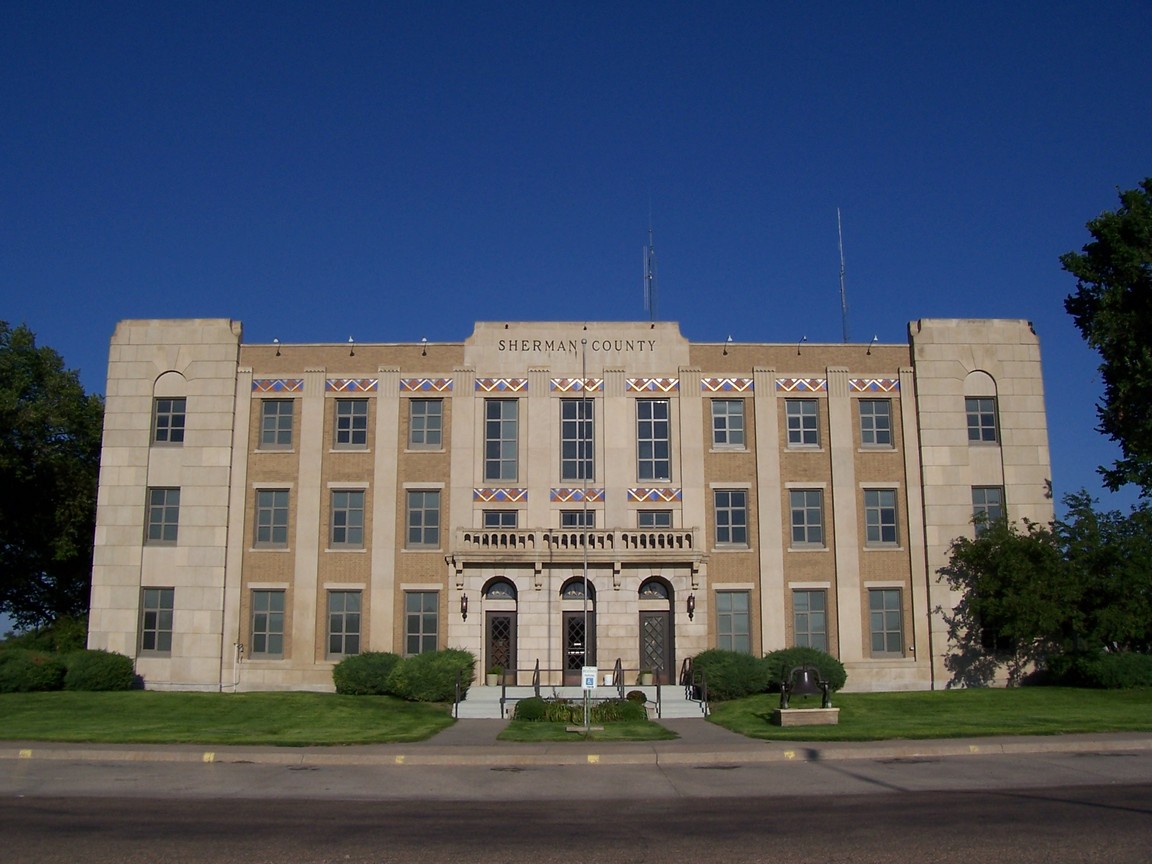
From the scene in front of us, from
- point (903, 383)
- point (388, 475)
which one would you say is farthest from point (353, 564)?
point (903, 383)

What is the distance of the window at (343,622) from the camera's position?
39781mm

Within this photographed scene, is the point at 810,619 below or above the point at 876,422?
below

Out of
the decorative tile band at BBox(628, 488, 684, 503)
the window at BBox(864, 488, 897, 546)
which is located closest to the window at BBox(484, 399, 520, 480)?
the decorative tile band at BBox(628, 488, 684, 503)

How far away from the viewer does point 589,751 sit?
949 inches

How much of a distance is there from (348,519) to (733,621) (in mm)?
14452

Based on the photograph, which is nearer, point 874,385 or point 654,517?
point 654,517

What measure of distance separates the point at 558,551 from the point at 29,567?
28828 millimetres

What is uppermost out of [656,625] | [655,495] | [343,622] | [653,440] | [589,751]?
[653,440]

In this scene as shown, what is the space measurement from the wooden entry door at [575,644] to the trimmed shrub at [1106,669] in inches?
628

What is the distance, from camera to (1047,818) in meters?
14.8

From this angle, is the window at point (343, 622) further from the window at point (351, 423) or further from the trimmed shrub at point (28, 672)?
the trimmed shrub at point (28, 672)

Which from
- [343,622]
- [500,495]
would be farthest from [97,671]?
[500,495]

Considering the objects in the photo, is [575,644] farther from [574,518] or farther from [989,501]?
[989,501]

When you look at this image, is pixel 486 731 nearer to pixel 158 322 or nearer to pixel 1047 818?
pixel 1047 818
